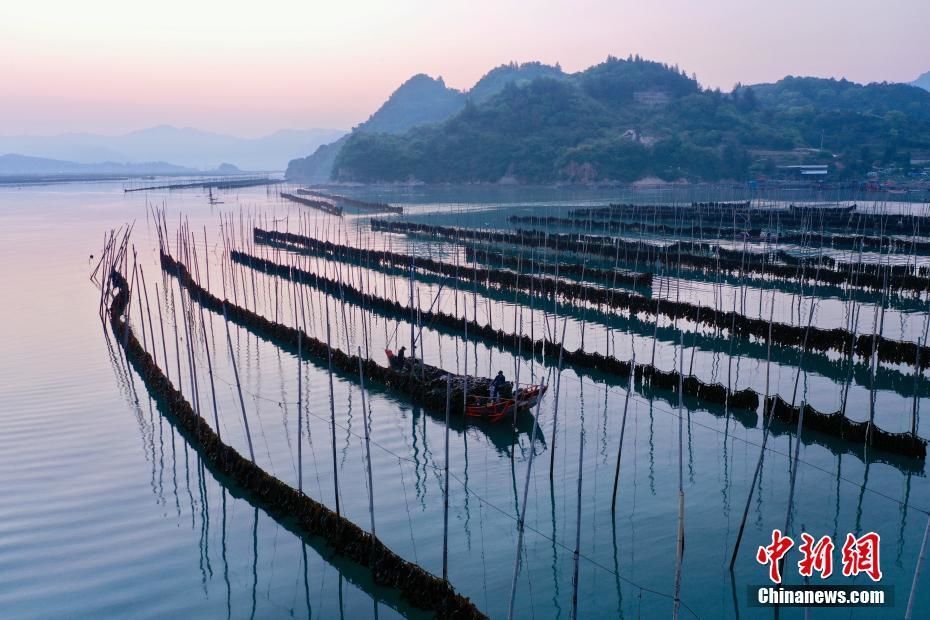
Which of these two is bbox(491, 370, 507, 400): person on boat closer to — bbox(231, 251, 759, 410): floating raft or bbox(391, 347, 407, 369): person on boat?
bbox(231, 251, 759, 410): floating raft

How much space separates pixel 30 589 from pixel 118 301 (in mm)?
16690

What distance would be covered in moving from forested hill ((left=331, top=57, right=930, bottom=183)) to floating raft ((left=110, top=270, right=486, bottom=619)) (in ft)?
293

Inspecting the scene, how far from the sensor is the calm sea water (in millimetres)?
9383

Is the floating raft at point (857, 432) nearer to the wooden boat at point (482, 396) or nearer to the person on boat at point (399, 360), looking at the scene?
the wooden boat at point (482, 396)

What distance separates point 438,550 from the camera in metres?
10.2

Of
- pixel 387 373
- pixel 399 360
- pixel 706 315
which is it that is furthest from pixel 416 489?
pixel 706 315

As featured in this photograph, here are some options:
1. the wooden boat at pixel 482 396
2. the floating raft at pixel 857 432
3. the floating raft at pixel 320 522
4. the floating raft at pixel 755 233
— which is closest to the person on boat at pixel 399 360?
the wooden boat at pixel 482 396

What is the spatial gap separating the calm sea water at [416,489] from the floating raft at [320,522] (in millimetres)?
233

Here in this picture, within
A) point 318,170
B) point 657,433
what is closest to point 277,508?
point 657,433

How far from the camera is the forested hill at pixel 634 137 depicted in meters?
99.3

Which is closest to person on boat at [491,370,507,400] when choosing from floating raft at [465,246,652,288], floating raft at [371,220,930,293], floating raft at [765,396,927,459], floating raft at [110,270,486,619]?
floating raft at [110,270,486,619]

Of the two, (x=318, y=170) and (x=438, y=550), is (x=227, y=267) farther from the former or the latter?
(x=318, y=170)

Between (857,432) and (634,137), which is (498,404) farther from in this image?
(634,137)

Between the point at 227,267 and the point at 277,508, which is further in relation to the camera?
the point at 227,267
